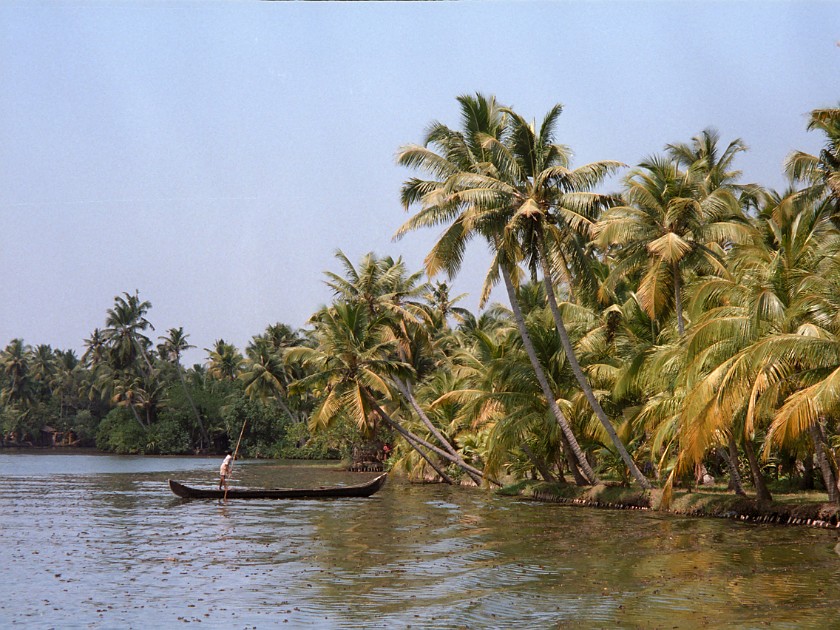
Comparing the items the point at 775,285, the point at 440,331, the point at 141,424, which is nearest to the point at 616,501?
the point at 775,285

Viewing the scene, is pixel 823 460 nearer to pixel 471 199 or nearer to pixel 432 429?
pixel 471 199

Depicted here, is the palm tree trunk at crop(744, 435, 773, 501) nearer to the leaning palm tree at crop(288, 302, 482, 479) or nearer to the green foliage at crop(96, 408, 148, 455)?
the leaning palm tree at crop(288, 302, 482, 479)

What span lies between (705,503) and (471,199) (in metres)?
11.0

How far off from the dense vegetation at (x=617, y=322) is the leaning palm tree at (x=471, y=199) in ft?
0.22

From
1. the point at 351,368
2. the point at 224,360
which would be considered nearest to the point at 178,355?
the point at 224,360

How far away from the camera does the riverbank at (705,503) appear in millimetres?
22344

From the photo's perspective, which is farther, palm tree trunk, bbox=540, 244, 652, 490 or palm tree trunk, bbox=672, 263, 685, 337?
palm tree trunk, bbox=540, 244, 652, 490

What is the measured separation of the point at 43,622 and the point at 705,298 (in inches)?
728

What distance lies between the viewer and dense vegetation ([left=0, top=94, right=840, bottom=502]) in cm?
2019

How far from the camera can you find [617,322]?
32656mm

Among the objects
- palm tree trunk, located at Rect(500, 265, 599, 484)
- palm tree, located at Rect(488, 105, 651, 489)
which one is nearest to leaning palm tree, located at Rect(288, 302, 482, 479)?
palm tree trunk, located at Rect(500, 265, 599, 484)

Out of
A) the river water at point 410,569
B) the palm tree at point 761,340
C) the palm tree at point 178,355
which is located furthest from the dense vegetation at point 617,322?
the palm tree at point 178,355

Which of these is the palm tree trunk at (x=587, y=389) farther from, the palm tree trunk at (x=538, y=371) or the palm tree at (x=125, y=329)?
the palm tree at (x=125, y=329)

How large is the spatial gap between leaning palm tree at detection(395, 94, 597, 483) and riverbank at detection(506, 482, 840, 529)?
1260 mm
